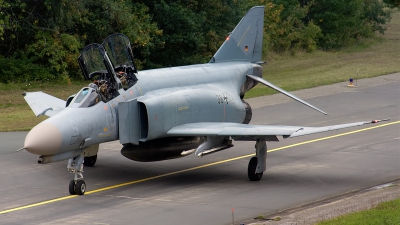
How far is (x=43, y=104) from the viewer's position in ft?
78.0

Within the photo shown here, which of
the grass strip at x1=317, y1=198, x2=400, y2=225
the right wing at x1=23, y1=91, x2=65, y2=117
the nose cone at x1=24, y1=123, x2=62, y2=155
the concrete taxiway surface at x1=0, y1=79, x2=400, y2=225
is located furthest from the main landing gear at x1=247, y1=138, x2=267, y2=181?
the right wing at x1=23, y1=91, x2=65, y2=117

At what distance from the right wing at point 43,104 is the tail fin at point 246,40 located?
5157 millimetres

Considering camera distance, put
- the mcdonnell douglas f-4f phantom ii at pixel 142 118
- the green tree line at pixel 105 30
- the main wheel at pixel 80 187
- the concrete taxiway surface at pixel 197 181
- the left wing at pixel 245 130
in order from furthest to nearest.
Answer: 1. the green tree line at pixel 105 30
2. the left wing at pixel 245 130
3. the main wheel at pixel 80 187
4. the mcdonnell douglas f-4f phantom ii at pixel 142 118
5. the concrete taxiway surface at pixel 197 181

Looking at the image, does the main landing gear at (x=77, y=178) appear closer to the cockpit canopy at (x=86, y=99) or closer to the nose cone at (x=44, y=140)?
the nose cone at (x=44, y=140)

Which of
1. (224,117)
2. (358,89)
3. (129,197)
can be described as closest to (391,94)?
(358,89)

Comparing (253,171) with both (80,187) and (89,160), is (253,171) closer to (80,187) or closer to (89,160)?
(80,187)

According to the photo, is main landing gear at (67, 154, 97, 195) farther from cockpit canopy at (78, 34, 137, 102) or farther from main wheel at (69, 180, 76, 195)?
cockpit canopy at (78, 34, 137, 102)

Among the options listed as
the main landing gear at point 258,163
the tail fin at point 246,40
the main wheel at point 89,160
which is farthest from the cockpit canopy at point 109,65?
the tail fin at point 246,40

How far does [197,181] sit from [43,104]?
5.98 m

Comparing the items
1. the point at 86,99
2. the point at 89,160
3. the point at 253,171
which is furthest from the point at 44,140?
the point at 253,171

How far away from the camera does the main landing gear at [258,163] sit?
2038 centimetres

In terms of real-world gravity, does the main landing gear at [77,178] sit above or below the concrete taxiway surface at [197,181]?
above

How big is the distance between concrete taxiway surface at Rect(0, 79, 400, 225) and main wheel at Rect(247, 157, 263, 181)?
0.59ft

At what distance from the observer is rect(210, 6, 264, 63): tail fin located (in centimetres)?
2512
